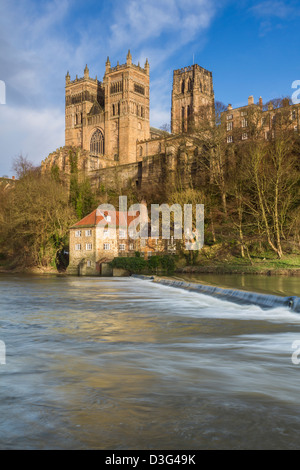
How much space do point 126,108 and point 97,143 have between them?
11.0 meters

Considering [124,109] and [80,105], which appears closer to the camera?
[124,109]

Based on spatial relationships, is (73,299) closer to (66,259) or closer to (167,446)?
(167,446)

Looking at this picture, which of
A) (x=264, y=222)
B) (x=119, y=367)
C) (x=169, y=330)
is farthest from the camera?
(x=264, y=222)

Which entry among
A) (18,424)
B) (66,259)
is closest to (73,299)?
(18,424)

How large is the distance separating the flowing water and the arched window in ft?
301

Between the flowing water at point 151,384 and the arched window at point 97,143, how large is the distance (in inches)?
3612

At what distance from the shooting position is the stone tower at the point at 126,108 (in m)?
94.4

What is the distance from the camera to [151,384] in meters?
5.54

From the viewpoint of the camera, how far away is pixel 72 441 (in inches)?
147

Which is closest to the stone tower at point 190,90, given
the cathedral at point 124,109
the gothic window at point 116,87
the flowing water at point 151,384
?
the cathedral at point 124,109

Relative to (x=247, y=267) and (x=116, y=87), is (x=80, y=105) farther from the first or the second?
(x=247, y=267)

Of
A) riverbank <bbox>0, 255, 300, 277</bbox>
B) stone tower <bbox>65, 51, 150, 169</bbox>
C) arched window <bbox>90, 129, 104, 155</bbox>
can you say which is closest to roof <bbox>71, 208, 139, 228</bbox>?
riverbank <bbox>0, 255, 300, 277</bbox>

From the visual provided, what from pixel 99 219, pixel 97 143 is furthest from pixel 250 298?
pixel 97 143

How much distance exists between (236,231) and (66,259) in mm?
18062
